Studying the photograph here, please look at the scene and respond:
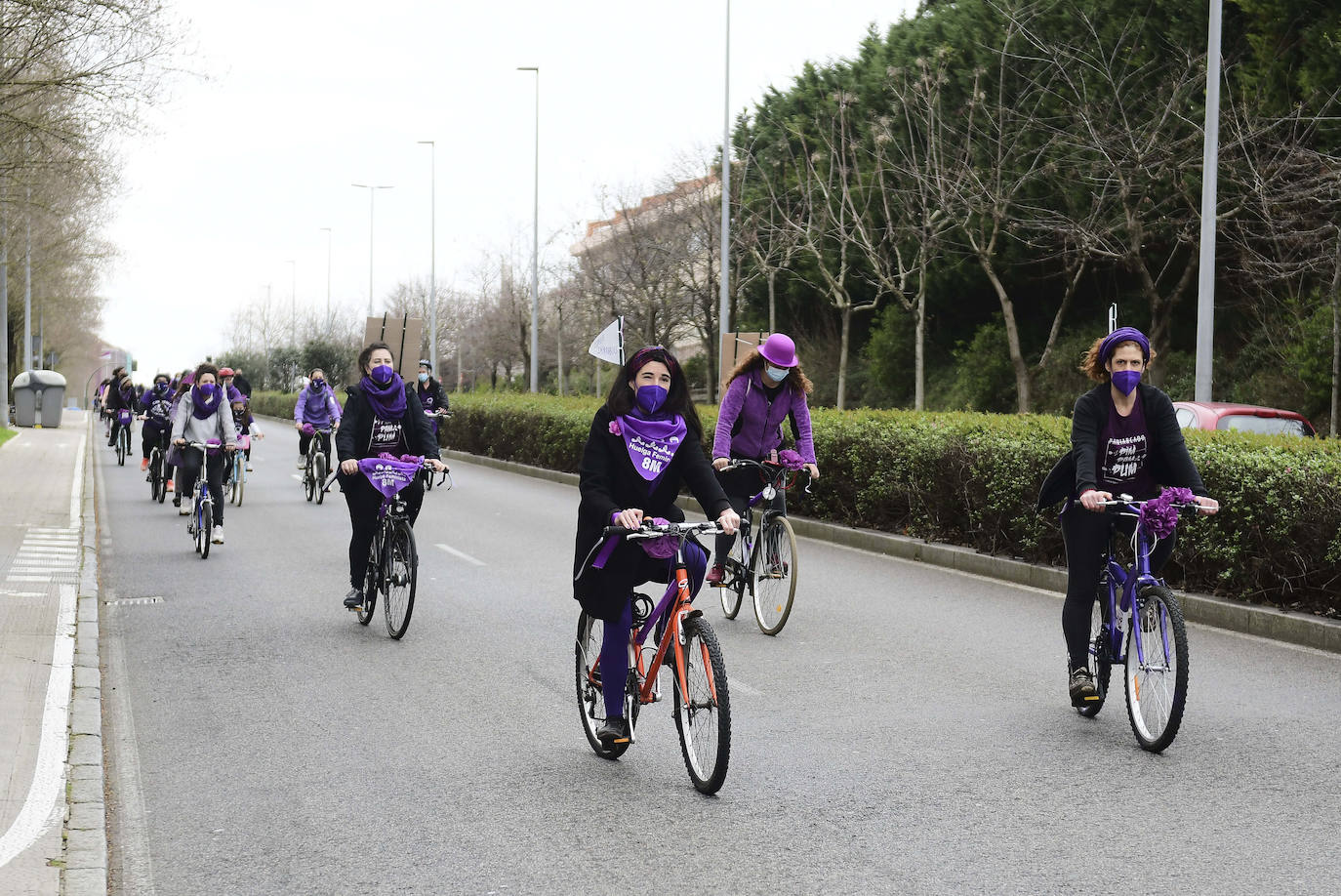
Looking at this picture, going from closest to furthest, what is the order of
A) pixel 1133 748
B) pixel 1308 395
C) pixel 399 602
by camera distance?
pixel 1133 748
pixel 399 602
pixel 1308 395

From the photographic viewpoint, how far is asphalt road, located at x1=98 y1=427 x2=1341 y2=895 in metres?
4.44

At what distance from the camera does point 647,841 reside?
4.69 metres

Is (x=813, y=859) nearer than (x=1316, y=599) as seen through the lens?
Yes

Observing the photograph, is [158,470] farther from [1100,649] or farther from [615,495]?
[1100,649]

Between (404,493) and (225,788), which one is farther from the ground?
(404,493)

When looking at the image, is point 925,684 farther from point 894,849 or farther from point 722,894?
point 722,894

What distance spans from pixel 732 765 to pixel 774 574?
3.45 meters

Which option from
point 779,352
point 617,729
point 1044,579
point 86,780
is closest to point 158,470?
point 1044,579

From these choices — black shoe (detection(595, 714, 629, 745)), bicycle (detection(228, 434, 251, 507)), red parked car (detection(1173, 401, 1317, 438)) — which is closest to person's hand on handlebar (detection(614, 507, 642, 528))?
black shoe (detection(595, 714, 629, 745))

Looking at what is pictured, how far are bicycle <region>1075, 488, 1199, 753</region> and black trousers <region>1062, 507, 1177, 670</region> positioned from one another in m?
0.04

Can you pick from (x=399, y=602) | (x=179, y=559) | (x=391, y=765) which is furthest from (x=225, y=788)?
(x=179, y=559)

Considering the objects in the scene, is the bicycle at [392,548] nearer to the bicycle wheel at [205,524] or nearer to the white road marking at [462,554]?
the white road marking at [462,554]

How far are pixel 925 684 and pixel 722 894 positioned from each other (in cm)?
334

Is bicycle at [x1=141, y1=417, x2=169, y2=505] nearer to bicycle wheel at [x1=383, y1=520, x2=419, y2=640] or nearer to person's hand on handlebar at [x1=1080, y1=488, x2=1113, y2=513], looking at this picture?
bicycle wheel at [x1=383, y1=520, x2=419, y2=640]
